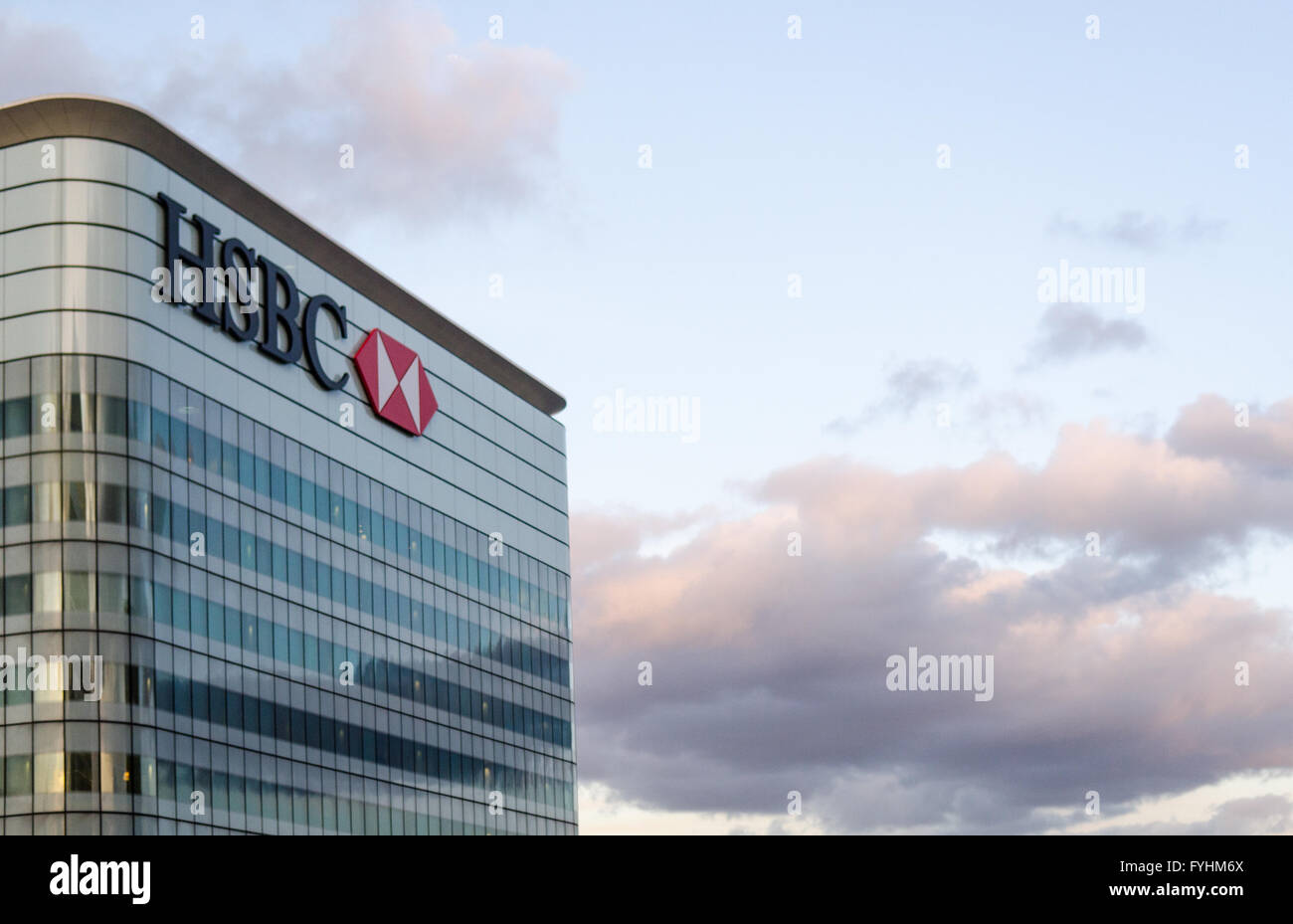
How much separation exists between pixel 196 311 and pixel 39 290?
865cm

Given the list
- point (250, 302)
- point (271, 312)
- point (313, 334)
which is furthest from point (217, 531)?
point (313, 334)

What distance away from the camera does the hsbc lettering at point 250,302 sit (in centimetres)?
9338

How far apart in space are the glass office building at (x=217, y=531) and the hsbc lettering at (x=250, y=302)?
41 centimetres

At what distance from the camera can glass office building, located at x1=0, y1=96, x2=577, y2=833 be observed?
3386 inches

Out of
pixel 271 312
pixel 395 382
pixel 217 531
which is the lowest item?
pixel 217 531

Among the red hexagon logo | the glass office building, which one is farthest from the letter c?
the red hexagon logo

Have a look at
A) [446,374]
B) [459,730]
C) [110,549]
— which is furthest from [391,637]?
[110,549]

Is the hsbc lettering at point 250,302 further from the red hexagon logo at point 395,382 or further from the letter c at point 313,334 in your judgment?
the red hexagon logo at point 395,382

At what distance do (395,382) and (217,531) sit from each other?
22822 millimetres

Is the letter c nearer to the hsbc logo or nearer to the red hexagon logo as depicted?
the hsbc logo

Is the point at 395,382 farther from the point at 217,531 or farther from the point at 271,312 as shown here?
the point at 217,531

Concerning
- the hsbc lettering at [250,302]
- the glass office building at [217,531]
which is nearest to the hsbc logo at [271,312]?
the hsbc lettering at [250,302]

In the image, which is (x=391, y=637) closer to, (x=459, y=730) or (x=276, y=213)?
(x=459, y=730)

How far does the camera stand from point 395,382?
373 feet
